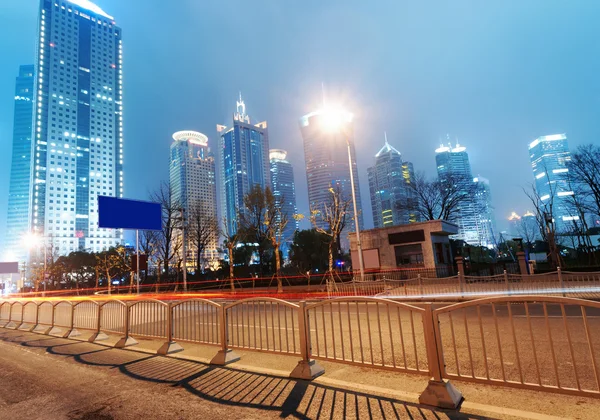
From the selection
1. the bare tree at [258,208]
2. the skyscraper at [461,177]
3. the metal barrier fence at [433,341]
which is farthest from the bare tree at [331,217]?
the metal barrier fence at [433,341]

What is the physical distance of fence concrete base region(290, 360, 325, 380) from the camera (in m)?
5.30

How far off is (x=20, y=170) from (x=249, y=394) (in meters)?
225

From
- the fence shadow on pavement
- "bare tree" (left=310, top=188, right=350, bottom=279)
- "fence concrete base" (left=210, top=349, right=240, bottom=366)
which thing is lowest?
the fence shadow on pavement

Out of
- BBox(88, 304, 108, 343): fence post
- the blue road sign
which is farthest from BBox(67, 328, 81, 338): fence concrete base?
the blue road sign

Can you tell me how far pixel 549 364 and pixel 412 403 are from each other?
2.96m

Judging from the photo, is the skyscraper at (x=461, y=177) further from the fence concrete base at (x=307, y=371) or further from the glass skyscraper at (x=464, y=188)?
the fence concrete base at (x=307, y=371)

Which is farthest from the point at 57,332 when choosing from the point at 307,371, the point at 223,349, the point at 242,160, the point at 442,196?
the point at 242,160

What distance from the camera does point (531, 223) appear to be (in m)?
81.2

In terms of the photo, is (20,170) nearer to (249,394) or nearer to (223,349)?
(223,349)

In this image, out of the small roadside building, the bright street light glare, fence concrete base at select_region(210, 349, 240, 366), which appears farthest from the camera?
the small roadside building

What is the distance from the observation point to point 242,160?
546 feet

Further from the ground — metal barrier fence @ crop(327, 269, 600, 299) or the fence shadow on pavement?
the fence shadow on pavement

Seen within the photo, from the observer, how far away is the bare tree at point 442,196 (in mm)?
38469

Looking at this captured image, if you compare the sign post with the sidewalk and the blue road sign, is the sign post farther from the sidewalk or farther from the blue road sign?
the sidewalk
